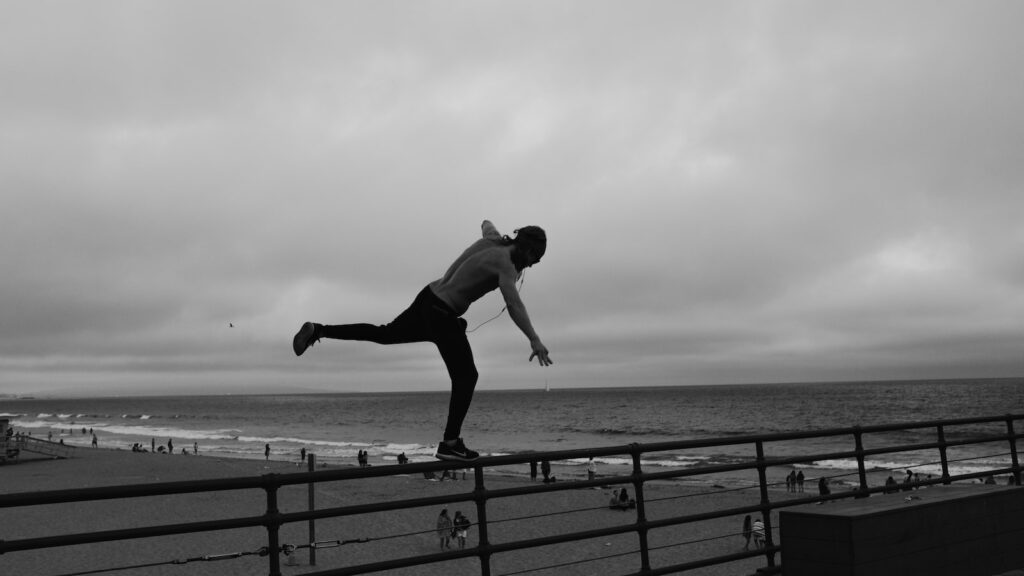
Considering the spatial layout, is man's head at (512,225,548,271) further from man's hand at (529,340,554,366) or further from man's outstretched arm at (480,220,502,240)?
man's hand at (529,340,554,366)

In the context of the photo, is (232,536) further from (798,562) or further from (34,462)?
(34,462)

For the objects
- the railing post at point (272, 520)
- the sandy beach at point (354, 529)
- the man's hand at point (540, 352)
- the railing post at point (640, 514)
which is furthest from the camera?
the sandy beach at point (354, 529)

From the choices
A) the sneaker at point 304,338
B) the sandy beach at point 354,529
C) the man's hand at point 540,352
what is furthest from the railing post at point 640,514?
the sandy beach at point 354,529

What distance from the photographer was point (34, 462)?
149 feet

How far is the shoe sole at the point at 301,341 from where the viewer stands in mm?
4469

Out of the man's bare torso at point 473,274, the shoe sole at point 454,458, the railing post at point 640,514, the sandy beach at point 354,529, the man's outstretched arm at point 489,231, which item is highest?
the man's outstretched arm at point 489,231

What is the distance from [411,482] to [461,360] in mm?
33358

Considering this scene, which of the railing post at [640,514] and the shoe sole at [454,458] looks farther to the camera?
the railing post at [640,514]

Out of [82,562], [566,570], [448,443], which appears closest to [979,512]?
[448,443]

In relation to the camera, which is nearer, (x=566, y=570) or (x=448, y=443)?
(x=448, y=443)

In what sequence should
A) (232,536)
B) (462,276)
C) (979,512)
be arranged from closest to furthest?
(462,276)
(979,512)
(232,536)

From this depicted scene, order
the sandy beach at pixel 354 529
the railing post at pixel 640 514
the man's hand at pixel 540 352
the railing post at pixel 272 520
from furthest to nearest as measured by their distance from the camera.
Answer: the sandy beach at pixel 354 529, the railing post at pixel 640 514, the man's hand at pixel 540 352, the railing post at pixel 272 520

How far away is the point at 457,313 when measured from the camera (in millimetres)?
4777

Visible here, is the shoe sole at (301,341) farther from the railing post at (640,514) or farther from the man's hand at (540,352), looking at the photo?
the railing post at (640,514)
